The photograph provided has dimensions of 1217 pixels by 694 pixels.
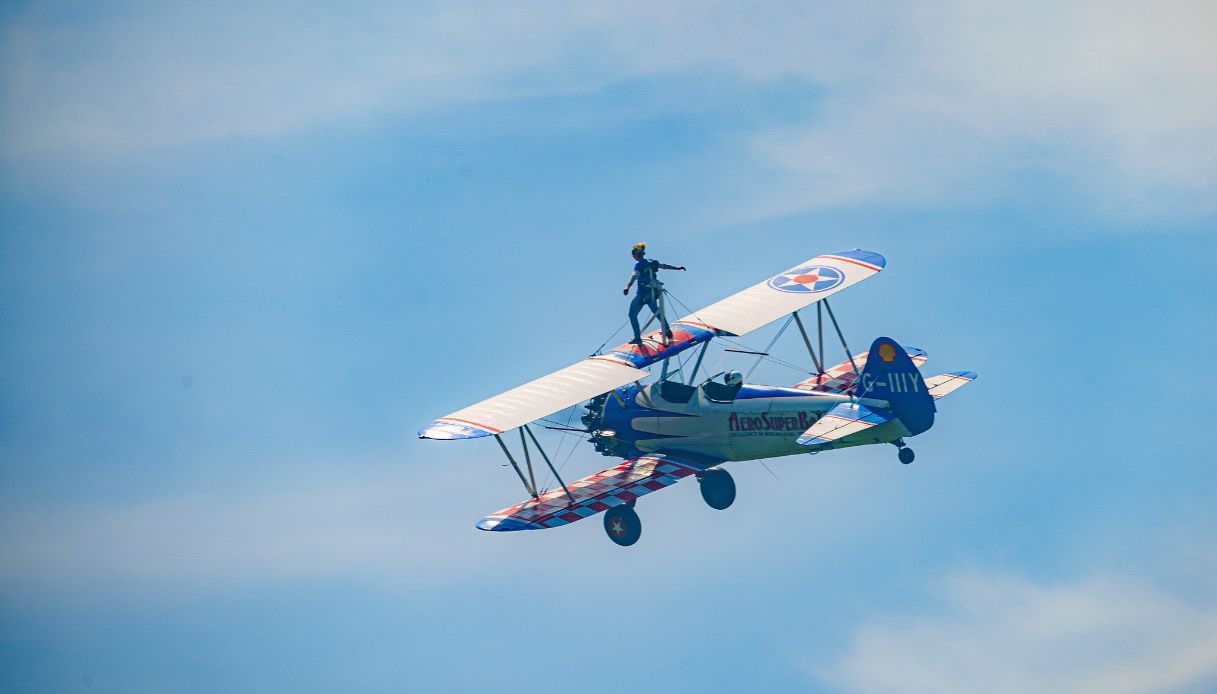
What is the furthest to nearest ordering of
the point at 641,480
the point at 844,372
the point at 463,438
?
→ the point at 844,372
the point at 641,480
the point at 463,438

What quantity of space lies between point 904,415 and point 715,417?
13.9ft

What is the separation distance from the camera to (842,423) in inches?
1774

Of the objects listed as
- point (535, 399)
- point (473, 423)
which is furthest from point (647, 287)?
point (473, 423)

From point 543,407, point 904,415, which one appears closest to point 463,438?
point 543,407

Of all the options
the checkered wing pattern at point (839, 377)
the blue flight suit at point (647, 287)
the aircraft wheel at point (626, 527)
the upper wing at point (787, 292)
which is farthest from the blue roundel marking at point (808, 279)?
the aircraft wheel at point (626, 527)

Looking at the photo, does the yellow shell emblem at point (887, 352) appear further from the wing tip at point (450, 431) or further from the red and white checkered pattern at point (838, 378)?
the wing tip at point (450, 431)

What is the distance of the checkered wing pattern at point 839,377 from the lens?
4978 centimetres

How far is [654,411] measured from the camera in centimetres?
4800

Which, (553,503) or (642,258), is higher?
(642,258)

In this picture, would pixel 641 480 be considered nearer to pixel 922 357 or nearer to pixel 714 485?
pixel 714 485

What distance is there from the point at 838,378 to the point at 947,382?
2.73 m

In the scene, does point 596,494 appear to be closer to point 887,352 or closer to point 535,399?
point 535,399

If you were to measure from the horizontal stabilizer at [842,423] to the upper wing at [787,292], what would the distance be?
357 cm

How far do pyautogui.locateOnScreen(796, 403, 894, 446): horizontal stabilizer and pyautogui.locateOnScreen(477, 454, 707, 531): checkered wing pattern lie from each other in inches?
119
